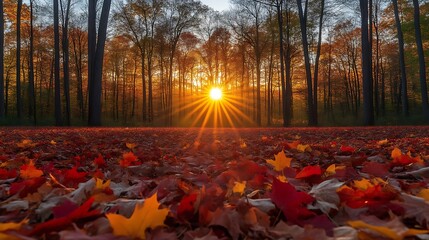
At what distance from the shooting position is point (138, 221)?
867mm

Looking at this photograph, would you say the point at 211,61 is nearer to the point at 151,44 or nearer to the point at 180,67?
the point at 180,67

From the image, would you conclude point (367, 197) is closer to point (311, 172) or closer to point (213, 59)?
point (311, 172)

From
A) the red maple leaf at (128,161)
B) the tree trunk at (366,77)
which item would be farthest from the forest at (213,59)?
the red maple leaf at (128,161)

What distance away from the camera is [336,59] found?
3634 centimetres

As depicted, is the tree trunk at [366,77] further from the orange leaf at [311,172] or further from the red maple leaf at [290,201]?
the red maple leaf at [290,201]

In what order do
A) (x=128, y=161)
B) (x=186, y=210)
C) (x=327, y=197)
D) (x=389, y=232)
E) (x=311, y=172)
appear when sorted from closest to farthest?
(x=389, y=232), (x=186, y=210), (x=327, y=197), (x=311, y=172), (x=128, y=161)

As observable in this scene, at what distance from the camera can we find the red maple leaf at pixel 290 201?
1069 millimetres

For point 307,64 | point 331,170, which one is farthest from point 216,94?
point 331,170

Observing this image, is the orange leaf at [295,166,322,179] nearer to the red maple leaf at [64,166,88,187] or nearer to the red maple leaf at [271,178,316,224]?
the red maple leaf at [271,178,316,224]

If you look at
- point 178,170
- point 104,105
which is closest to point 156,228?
point 178,170

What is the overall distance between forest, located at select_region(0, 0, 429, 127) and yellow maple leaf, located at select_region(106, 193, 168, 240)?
1385cm

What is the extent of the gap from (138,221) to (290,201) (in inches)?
20.7

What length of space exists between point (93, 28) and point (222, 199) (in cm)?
1585

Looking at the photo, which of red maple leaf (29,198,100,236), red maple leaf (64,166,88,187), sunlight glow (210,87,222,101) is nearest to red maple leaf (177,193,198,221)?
red maple leaf (29,198,100,236)
